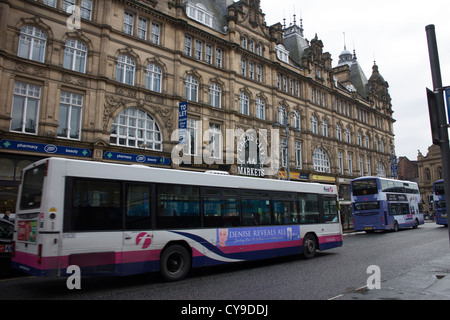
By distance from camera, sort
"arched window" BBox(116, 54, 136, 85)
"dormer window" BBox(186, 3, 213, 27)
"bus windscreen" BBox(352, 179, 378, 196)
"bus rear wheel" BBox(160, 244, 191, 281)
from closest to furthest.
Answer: "bus rear wheel" BBox(160, 244, 191, 281)
"arched window" BBox(116, 54, 136, 85)
"bus windscreen" BBox(352, 179, 378, 196)
"dormer window" BBox(186, 3, 213, 27)

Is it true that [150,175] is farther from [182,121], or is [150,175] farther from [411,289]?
[182,121]

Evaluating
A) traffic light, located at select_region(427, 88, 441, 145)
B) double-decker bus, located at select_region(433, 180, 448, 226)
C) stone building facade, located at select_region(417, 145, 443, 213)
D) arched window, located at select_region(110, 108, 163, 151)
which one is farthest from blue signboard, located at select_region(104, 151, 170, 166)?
stone building facade, located at select_region(417, 145, 443, 213)

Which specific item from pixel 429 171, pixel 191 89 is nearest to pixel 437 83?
pixel 191 89

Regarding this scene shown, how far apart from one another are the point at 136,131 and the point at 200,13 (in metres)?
12.7

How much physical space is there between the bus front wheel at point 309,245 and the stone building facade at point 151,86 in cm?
1147

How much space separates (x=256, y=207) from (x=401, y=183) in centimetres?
2212

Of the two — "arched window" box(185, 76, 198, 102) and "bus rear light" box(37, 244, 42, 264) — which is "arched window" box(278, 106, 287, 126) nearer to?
"arched window" box(185, 76, 198, 102)

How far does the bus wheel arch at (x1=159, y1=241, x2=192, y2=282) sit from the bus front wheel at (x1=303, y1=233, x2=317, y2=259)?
5.44 m

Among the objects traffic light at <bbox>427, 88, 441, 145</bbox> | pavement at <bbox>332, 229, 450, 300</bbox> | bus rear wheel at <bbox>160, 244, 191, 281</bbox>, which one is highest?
traffic light at <bbox>427, 88, 441, 145</bbox>

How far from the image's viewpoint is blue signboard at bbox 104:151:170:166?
20.6 metres

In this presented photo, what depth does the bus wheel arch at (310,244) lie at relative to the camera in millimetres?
13121

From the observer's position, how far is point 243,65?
3098 cm

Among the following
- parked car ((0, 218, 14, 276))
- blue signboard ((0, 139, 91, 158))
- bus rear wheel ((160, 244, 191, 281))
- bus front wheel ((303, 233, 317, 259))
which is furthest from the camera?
blue signboard ((0, 139, 91, 158))

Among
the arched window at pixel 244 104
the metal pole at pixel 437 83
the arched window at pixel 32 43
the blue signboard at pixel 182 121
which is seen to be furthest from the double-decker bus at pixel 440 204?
the arched window at pixel 32 43
